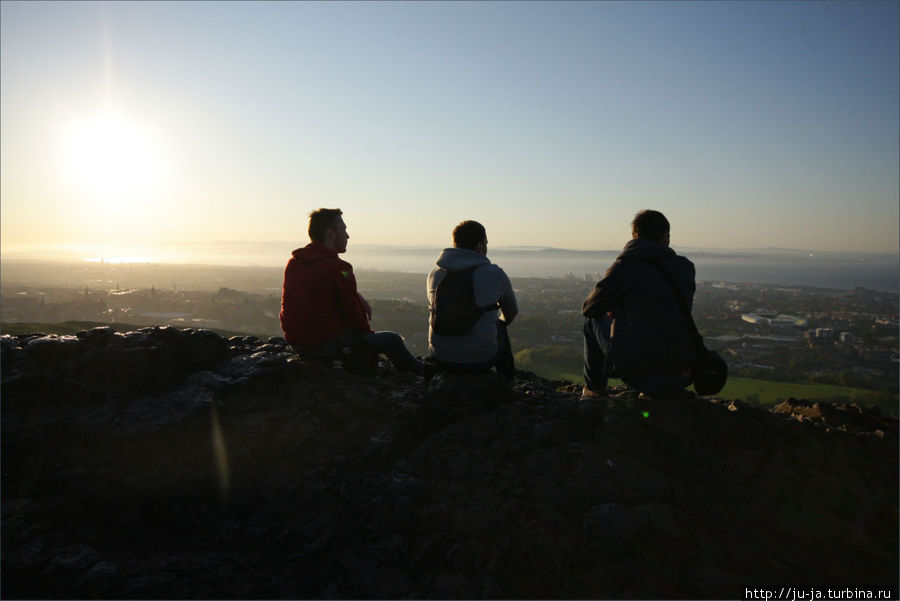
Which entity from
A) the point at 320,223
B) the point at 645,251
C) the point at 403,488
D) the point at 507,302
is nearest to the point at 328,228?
the point at 320,223

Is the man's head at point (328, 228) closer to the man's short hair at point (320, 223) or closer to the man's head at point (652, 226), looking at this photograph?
the man's short hair at point (320, 223)

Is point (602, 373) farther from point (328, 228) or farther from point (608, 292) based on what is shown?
point (328, 228)

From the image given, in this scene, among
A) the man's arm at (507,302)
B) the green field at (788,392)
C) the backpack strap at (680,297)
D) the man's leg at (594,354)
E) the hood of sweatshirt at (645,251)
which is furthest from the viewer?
the green field at (788,392)

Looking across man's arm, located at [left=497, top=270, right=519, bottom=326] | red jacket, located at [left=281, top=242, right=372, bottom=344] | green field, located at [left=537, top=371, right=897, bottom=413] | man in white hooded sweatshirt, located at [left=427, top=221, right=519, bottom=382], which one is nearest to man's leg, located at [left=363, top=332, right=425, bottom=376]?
red jacket, located at [left=281, top=242, right=372, bottom=344]

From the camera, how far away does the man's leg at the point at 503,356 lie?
5867 millimetres

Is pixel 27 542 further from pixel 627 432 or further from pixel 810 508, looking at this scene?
pixel 810 508

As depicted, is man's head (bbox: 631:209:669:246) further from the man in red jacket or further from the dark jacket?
the man in red jacket

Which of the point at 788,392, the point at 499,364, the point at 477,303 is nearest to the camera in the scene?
the point at 477,303

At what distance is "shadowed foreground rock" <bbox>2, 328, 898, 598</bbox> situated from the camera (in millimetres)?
3232

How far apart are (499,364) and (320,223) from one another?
3.12m

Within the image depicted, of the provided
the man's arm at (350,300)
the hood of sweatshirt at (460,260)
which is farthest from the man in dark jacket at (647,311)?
the man's arm at (350,300)

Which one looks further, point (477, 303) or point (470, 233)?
point (470, 233)

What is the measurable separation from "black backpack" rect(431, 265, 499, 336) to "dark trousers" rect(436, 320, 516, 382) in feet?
1.54

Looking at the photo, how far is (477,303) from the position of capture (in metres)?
5.41
